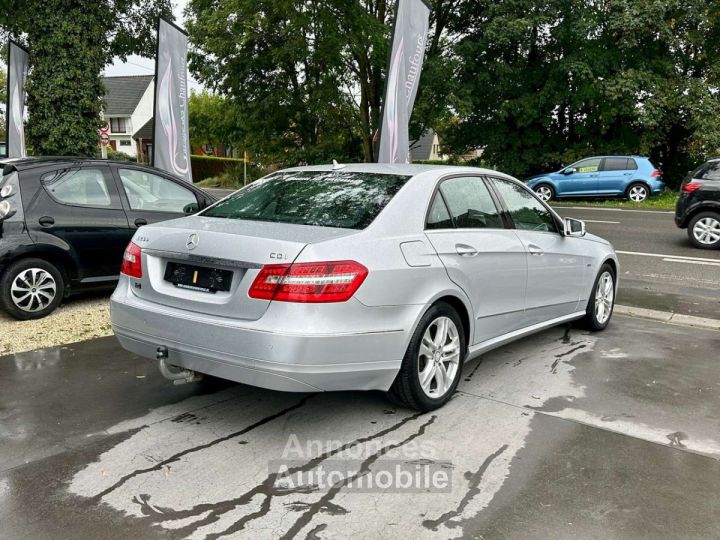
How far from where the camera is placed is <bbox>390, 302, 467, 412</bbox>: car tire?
155 inches

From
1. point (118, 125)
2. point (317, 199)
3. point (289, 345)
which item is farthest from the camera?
point (118, 125)

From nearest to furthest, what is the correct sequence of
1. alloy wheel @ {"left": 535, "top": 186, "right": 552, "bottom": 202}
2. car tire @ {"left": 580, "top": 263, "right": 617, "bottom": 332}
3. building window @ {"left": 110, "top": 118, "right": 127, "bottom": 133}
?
1. car tire @ {"left": 580, "top": 263, "right": 617, "bottom": 332}
2. alloy wheel @ {"left": 535, "top": 186, "right": 552, "bottom": 202}
3. building window @ {"left": 110, "top": 118, "right": 127, "bottom": 133}

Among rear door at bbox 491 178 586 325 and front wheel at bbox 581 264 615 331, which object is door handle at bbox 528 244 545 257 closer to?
rear door at bbox 491 178 586 325

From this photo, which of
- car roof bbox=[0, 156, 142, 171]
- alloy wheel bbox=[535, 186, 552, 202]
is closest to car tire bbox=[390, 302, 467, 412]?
car roof bbox=[0, 156, 142, 171]

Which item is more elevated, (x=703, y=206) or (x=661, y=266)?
(x=703, y=206)

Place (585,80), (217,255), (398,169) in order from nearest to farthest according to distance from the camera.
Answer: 1. (217,255)
2. (398,169)
3. (585,80)

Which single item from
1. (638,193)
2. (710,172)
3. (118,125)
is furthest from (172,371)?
(118,125)

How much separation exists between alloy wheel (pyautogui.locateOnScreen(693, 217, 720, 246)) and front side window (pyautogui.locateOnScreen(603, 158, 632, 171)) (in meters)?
10.1

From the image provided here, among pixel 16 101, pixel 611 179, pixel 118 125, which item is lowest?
pixel 611 179

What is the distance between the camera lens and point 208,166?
46500 mm

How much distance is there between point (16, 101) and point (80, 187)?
11.4m

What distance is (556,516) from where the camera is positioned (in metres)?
3.00

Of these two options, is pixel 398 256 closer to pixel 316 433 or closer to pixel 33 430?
pixel 316 433

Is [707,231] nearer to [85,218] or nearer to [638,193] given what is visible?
[638,193]
